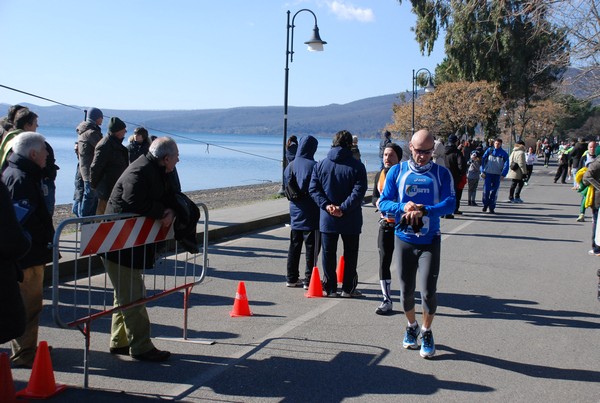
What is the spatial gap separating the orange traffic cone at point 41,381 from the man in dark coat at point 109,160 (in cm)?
465

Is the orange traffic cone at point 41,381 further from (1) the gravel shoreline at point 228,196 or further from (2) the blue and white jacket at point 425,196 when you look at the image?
(1) the gravel shoreline at point 228,196

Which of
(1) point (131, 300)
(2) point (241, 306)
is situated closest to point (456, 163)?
(2) point (241, 306)

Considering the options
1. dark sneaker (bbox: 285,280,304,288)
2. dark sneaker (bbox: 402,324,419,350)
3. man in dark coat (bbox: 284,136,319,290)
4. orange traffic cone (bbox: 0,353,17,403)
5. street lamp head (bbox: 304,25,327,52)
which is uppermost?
street lamp head (bbox: 304,25,327,52)

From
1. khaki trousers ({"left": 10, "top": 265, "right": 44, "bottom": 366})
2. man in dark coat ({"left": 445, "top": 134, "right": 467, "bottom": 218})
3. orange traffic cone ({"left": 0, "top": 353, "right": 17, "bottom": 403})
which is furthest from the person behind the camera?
man in dark coat ({"left": 445, "top": 134, "right": 467, "bottom": 218})

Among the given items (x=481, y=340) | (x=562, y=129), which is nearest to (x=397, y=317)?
(x=481, y=340)

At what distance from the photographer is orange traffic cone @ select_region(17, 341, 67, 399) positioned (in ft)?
15.2

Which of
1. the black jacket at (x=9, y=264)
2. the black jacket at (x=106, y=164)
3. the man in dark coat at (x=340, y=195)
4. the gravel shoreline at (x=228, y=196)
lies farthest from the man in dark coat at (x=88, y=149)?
the gravel shoreline at (x=228, y=196)

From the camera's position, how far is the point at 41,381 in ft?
15.3

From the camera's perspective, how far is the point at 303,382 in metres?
5.16

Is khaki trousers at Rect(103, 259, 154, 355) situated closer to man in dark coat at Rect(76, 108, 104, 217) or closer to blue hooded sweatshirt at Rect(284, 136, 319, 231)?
blue hooded sweatshirt at Rect(284, 136, 319, 231)

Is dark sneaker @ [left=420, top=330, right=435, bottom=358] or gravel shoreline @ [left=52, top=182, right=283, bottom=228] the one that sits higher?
dark sneaker @ [left=420, top=330, right=435, bottom=358]

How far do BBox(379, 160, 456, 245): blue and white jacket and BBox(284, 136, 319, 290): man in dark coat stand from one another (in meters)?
2.57

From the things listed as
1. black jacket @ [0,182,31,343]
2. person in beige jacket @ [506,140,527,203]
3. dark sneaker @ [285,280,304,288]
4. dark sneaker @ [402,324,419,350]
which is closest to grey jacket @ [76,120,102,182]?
dark sneaker @ [285,280,304,288]

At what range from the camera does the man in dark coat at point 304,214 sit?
27.6ft
